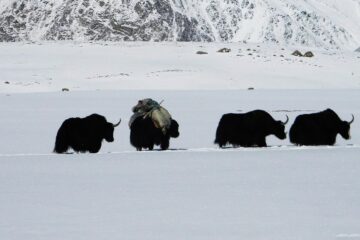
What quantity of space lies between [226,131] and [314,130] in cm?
130

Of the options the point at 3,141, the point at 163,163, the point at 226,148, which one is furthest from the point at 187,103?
the point at 163,163

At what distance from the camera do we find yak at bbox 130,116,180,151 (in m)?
12.6

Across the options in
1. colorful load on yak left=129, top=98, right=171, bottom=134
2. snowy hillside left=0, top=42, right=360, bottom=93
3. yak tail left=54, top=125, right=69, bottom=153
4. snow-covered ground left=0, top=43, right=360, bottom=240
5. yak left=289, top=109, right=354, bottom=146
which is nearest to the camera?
snow-covered ground left=0, top=43, right=360, bottom=240

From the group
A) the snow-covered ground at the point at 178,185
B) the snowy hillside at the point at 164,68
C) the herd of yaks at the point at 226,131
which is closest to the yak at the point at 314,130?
the herd of yaks at the point at 226,131

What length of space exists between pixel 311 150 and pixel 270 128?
1354 mm

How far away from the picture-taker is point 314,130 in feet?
42.6

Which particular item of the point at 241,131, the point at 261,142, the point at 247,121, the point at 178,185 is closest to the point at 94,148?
the point at 241,131

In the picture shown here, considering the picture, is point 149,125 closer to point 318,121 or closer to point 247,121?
point 247,121

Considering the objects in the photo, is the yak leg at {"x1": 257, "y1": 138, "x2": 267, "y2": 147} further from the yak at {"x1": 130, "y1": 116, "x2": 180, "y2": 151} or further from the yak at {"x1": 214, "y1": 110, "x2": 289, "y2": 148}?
the yak at {"x1": 130, "y1": 116, "x2": 180, "y2": 151}

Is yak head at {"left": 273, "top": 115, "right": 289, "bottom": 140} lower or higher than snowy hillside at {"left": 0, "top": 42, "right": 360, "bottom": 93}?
lower

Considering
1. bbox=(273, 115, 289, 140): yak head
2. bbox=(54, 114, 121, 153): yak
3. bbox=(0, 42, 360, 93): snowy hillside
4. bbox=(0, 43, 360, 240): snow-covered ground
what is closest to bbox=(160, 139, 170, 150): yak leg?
bbox=(0, 43, 360, 240): snow-covered ground

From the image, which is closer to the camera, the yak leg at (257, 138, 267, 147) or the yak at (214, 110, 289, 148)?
the yak at (214, 110, 289, 148)

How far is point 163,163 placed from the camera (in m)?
10.3

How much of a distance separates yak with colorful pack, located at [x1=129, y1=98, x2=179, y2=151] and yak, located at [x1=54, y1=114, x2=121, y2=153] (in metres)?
0.30
